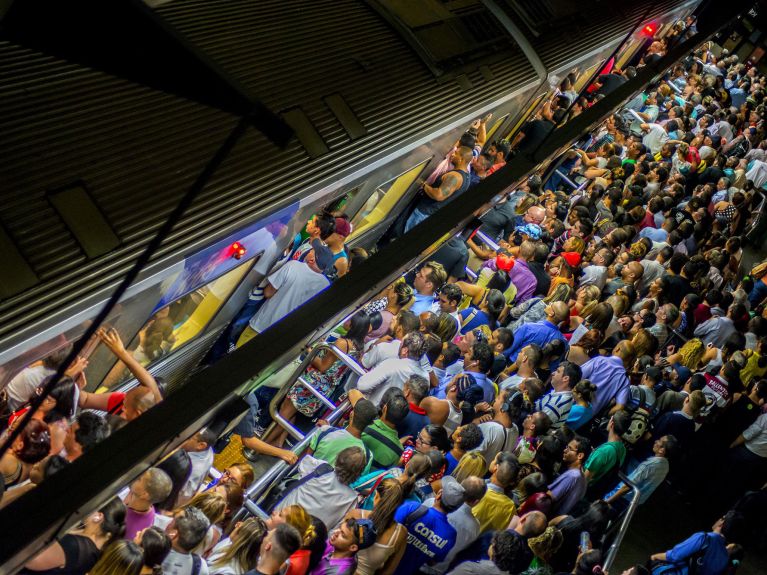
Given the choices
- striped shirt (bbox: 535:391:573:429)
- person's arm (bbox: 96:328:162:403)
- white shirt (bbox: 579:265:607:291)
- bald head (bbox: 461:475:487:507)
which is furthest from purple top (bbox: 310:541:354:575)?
white shirt (bbox: 579:265:607:291)

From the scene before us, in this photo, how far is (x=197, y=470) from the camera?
13.7 ft

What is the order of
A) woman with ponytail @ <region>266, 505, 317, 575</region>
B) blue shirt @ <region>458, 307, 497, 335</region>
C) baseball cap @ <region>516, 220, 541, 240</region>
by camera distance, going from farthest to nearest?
baseball cap @ <region>516, 220, 541, 240</region>, blue shirt @ <region>458, 307, 497, 335</region>, woman with ponytail @ <region>266, 505, 317, 575</region>

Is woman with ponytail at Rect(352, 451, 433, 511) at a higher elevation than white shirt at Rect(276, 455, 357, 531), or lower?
lower

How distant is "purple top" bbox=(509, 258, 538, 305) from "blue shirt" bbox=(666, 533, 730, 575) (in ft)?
8.74

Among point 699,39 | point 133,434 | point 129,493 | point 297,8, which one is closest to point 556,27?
point 699,39

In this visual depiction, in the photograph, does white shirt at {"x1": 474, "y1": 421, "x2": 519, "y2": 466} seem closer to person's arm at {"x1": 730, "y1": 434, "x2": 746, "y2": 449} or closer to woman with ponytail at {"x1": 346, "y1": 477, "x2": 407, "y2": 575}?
woman with ponytail at {"x1": 346, "y1": 477, "x2": 407, "y2": 575}

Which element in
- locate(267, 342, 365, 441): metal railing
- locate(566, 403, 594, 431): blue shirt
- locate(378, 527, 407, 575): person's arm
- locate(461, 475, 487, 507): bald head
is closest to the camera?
locate(378, 527, 407, 575): person's arm

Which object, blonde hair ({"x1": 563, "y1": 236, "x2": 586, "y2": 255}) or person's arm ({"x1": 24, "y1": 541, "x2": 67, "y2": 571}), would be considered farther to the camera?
blonde hair ({"x1": 563, "y1": 236, "x2": 586, "y2": 255})

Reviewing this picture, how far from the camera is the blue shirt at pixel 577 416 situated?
6.64 meters

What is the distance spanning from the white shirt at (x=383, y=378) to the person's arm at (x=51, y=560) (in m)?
2.50

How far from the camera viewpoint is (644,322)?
8.55m

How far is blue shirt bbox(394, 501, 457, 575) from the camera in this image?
4625 mm

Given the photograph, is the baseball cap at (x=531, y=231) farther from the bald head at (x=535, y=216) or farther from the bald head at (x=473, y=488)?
the bald head at (x=473, y=488)

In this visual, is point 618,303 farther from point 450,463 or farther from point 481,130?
point 450,463
